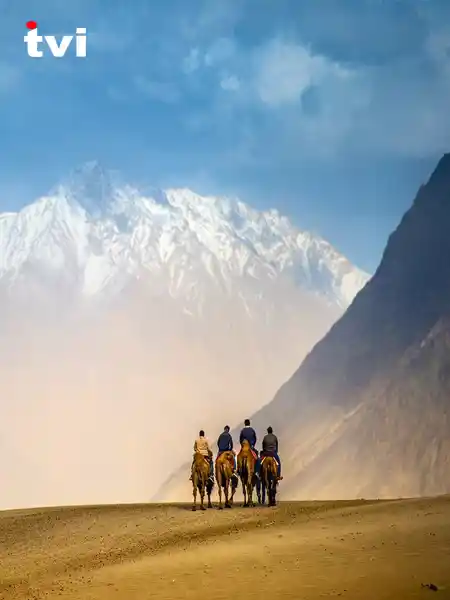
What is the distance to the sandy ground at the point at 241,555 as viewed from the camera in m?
17.5

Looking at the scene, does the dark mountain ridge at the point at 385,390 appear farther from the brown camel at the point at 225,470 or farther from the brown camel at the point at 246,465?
the brown camel at the point at 225,470

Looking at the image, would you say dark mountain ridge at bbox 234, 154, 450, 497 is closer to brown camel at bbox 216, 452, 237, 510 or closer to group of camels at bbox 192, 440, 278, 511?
group of camels at bbox 192, 440, 278, 511

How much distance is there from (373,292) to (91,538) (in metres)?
77.6

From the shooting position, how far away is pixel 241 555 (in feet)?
67.1

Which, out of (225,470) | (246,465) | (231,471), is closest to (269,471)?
(246,465)

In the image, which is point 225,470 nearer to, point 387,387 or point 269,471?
point 269,471

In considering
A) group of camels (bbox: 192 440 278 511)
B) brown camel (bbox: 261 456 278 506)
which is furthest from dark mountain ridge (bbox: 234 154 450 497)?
group of camels (bbox: 192 440 278 511)

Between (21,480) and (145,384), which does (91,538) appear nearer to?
(21,480)

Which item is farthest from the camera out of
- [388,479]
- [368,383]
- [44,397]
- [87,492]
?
[44,397]

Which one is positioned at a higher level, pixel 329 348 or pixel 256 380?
A: pixel 256 380

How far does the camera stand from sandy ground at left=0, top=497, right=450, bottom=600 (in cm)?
1752

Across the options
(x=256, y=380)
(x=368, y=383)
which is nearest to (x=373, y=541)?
(x=368, y=383)

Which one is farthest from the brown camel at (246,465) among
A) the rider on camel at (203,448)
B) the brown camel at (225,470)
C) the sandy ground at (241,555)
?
the sandy ground at (241,555)

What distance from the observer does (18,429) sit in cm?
17625
